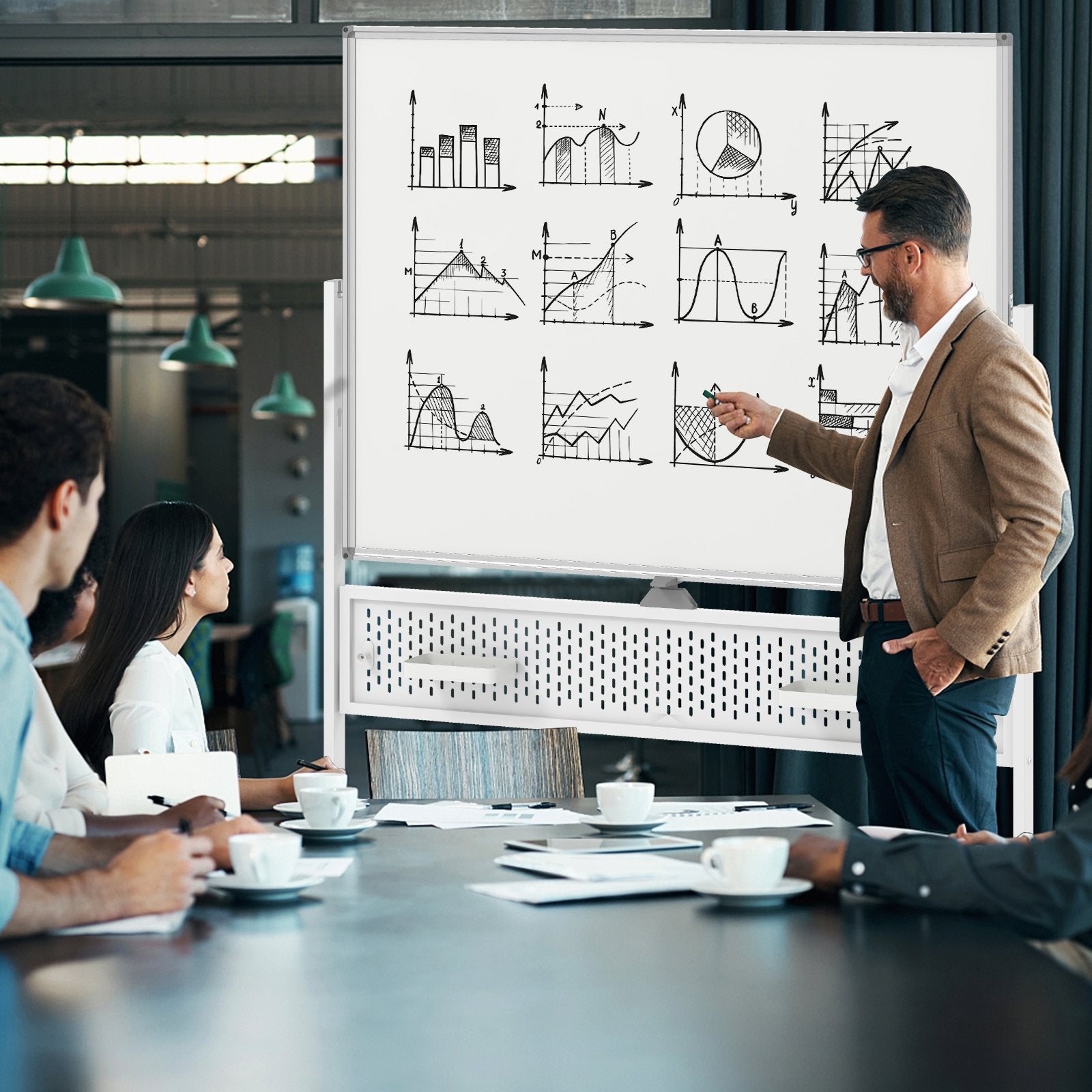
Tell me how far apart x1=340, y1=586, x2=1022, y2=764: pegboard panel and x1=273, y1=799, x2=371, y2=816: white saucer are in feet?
4.15

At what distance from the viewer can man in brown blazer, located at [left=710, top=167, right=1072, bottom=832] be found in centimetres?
241

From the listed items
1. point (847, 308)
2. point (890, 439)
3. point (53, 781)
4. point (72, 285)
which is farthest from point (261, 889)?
point (72, 285)

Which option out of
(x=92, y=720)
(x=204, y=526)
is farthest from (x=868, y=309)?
(x=92, y=720)

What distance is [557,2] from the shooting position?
381cm

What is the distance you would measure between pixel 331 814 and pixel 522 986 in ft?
2.24

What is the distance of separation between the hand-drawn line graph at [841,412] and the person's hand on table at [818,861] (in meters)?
1.88

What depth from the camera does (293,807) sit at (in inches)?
78.0

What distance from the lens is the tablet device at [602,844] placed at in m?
1.61

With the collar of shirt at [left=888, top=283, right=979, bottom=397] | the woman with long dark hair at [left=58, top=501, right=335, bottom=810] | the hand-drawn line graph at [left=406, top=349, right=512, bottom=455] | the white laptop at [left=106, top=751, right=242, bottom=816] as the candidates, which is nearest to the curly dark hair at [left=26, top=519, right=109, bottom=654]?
the woman with long dark hair at [left=58, top=501, right=335, bottom=810]

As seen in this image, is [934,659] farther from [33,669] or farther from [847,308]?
[33,669]

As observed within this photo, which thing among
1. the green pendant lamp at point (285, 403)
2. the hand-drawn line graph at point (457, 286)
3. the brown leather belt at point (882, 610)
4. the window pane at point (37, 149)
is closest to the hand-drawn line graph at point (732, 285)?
the hand-drawn line graph at point (457, 286)

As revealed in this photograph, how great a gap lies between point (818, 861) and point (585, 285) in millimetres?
2099

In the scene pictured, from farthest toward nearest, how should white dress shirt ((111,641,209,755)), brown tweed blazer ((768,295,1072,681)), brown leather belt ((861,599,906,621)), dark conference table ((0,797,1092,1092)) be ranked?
1. brown leather belt ((861,599,906,621))
2. brown tweed blazer ((768,295,1072,681))
3. white dress shirt ((111,641,209,755))
4. dark conference table ((0,797,1092,1092))

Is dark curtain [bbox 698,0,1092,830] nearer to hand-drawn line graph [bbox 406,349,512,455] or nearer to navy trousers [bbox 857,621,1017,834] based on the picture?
hand-drawn line graph [bbox 406,349,512,455]
